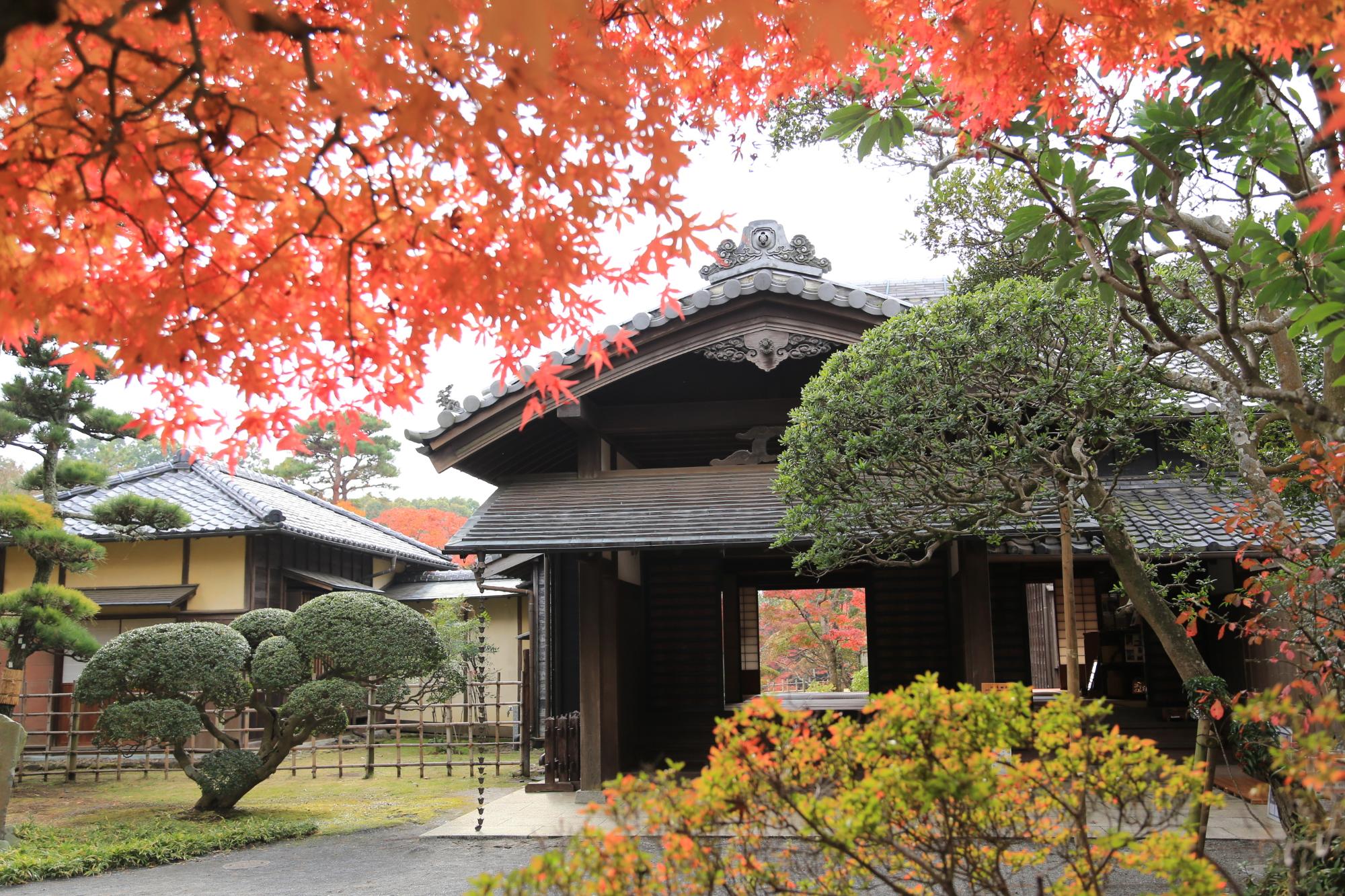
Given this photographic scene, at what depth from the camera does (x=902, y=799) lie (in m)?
2.50

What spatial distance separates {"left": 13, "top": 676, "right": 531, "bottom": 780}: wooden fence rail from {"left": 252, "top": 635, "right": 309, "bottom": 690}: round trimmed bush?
126 cm

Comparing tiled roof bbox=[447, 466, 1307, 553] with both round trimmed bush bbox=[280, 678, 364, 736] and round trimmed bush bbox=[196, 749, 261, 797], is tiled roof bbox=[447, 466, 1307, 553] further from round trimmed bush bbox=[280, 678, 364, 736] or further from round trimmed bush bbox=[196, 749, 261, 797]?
round trimmed bush bbox=[196, 749, 261, 797]

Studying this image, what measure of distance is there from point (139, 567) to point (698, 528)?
1197 cm

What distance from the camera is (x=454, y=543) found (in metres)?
8.64

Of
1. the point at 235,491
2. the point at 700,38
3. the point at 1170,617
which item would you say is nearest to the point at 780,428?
the point at 1170,617

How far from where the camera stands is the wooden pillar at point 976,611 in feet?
28.2

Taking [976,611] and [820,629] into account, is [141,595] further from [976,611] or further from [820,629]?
[976,611]

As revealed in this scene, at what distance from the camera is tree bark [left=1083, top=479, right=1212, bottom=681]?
5.16 metres

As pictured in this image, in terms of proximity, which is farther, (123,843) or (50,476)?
(50,476)

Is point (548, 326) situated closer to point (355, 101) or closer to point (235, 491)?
point (355, 101)

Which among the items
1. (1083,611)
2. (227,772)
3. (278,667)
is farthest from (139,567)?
(1083,611)

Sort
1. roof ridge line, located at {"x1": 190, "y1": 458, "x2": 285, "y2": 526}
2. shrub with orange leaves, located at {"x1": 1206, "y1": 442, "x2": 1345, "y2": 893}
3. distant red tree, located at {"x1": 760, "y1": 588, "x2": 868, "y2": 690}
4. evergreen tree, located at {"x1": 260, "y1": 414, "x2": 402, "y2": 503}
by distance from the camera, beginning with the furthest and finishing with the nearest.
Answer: evergreen tree, located at {"x1": 260, "y1": 414, "x2": 402, "y2": 503}, distant red tree, located at {"x1": 760, "y1": 588, "x2": 868, "y2": 690}, roof ridge line, located at {"x1": 190, "y1": 458, "x2": 285, "y2": 526}, shrub with orange leaves, located at {"x1": 1206, "y1": 442, "x2": 1345, "y2": 893}

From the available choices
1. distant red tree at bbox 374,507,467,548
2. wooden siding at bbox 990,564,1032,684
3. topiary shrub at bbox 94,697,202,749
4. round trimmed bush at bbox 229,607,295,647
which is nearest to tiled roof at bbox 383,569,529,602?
distant red tree at bbox 374,507,467,548

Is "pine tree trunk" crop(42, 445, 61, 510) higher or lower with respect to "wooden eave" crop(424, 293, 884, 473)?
lower
